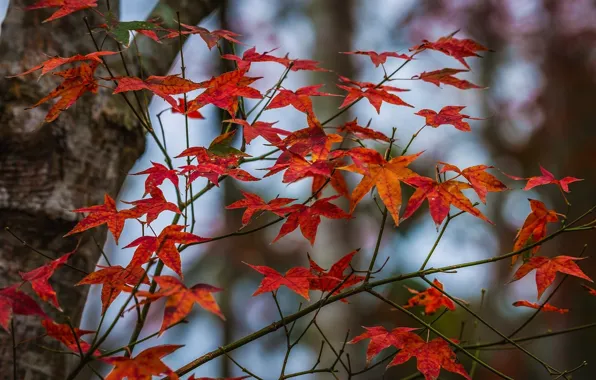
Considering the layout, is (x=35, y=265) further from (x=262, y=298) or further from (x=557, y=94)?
(x=557, y=94)

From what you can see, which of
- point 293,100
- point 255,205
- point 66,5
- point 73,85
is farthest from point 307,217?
point 66,5

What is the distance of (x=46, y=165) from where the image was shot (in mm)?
1182

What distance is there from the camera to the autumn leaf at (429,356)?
890 mm

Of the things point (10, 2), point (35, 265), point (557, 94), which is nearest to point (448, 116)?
point (35, 265)

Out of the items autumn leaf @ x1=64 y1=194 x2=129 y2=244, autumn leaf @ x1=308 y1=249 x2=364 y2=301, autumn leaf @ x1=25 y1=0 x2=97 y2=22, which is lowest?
autumn leaf @ x1=308 y1=249 x2=364 y2=301

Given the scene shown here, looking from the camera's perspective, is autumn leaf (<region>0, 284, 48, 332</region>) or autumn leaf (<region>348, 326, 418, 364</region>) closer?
autumn leaf (<region>0, 284, 48, 332</region>)

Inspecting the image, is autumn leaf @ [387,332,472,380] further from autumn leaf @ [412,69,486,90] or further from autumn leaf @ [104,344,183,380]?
autumn leaf @ [412,69,486,90]

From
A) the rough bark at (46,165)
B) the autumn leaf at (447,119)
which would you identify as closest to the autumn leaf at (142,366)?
the rough bark at (46,165)

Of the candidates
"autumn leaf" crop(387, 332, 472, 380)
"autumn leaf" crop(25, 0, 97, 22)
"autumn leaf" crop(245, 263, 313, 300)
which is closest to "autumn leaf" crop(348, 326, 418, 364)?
"autumn leaf" crop(387, 332, 472, 380)

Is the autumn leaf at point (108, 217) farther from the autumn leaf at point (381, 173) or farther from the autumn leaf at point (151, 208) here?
the autumn leaf at point (381, 173)

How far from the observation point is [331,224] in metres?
2.91

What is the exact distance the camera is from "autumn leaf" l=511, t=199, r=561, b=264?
0.98 meters

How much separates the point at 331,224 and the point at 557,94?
19.2ft

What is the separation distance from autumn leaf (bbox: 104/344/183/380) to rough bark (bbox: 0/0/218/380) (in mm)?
437
